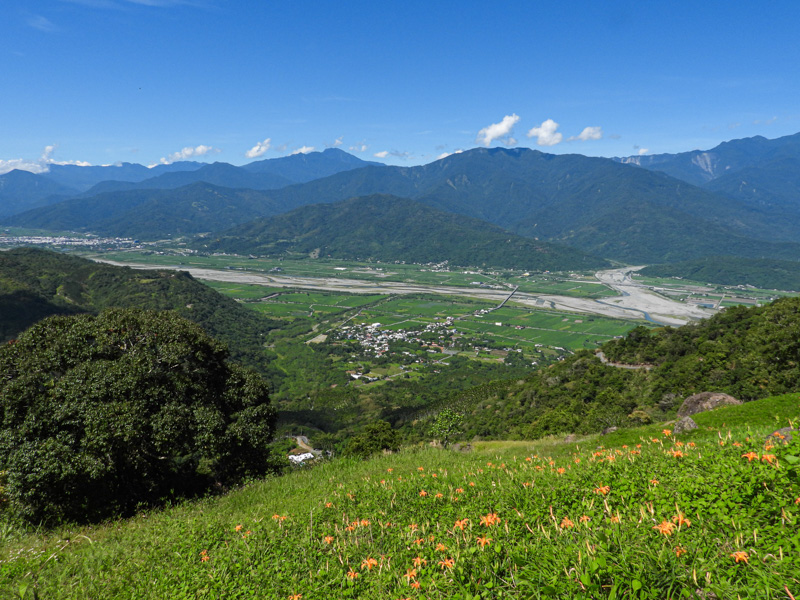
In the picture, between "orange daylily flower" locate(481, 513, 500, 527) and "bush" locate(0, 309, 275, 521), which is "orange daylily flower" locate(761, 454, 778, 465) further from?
"bush" locate(0, 309, 275, 521)

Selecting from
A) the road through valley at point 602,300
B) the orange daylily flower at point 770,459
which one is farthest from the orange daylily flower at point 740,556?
the road through valley at point 602,300

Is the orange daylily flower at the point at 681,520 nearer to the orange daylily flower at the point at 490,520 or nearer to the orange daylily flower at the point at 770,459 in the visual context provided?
the orange daylily flower at the point at 770,459

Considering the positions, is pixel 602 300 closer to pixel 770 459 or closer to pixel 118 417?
pixel 770 459

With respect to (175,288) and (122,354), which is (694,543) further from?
(175,288)

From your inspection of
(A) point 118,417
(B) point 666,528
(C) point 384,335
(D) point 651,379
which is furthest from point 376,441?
(C) point 384,335

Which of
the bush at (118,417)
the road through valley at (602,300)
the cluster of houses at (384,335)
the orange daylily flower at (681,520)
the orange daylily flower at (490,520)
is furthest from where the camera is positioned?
the road through valley at (602,300)

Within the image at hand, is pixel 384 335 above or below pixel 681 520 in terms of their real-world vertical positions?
below
